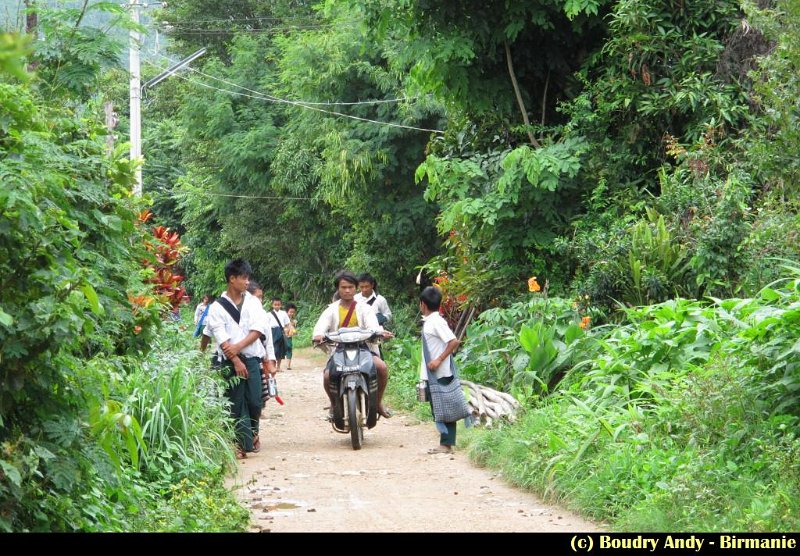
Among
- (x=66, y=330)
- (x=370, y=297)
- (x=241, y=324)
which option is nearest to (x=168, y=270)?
(x=370, y=297)

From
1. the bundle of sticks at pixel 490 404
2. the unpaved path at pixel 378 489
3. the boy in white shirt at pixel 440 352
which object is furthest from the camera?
the bundle of sticks at pixel 490 404

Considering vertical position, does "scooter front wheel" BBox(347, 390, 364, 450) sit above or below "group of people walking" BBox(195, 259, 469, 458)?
below

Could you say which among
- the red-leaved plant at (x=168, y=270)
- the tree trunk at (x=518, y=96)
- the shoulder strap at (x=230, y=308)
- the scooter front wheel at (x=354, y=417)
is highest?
the tree trunk at (x=518, y=96)

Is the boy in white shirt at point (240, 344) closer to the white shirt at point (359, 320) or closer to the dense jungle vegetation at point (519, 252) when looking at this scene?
the dense jungle vegetation at point (519, 252)

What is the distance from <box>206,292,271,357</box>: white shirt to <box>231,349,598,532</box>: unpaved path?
3.69 ft

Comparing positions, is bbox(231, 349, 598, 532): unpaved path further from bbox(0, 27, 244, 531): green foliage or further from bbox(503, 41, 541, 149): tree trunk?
bbox(503, 41, 541, 149): tree trunk

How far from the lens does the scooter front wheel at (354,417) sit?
36.3 feet

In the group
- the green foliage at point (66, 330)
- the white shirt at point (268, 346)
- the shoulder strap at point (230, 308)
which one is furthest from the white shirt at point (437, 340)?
the green foliage at point (66, 330)

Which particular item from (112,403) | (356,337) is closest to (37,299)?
(112,403)

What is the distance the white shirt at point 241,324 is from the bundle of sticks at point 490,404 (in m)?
2.43

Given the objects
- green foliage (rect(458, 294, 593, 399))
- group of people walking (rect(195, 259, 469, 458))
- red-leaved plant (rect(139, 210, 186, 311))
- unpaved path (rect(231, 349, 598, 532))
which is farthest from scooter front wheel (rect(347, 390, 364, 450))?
red-leaved plant (rect(139, 210, 186, 311))

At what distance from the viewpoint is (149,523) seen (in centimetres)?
687

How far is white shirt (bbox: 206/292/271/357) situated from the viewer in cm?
1070

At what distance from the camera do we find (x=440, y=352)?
36.0ft
